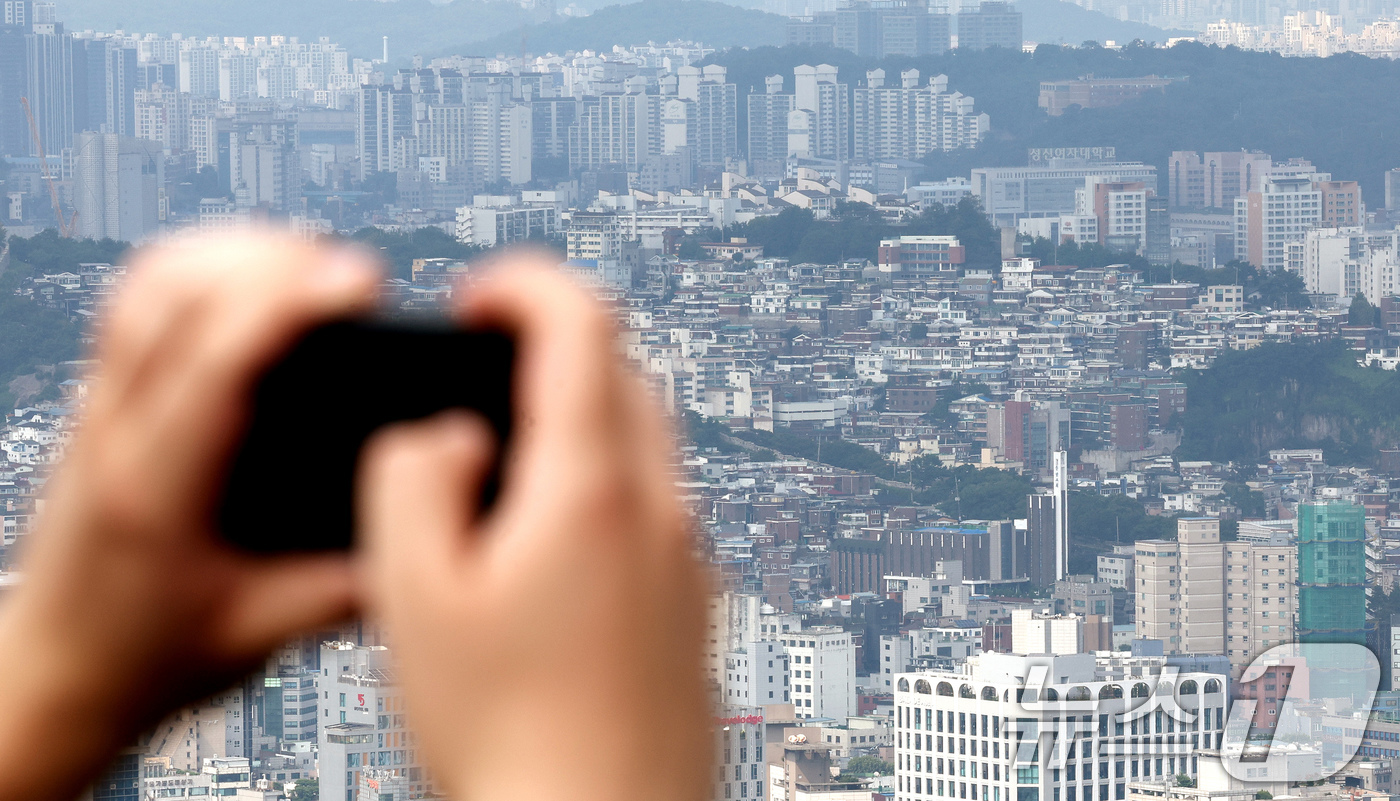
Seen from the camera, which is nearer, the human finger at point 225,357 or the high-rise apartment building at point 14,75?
the human finger at point 225,357

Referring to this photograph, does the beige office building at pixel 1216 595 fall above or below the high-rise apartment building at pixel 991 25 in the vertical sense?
below

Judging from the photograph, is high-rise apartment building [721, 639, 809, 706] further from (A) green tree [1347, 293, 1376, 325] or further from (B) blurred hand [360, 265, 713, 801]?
(B) blurred hand [360, 265, 713, 801]

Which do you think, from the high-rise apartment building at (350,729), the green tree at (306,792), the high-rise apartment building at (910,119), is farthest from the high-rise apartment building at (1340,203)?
the green tree at (306,792)

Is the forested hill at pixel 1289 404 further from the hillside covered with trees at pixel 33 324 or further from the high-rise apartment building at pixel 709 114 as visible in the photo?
the high-rise apartment building at pixel 709 114

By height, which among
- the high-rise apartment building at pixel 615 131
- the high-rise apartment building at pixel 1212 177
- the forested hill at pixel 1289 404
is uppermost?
the high-rise apartment building at pixel 615 131

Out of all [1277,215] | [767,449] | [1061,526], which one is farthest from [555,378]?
[1277,215]

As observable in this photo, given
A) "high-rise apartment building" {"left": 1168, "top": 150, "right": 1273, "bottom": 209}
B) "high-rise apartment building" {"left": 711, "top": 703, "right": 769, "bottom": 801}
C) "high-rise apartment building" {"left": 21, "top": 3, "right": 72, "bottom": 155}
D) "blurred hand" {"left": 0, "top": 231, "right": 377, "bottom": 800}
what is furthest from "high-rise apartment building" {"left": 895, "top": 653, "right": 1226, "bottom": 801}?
"high-rise apartment building" {"left": 21, "top": 3, "right": 72, "bottom": 155}

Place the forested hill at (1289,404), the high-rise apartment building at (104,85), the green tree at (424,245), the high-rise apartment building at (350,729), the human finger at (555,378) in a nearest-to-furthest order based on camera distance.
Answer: the human finger at (555,378) → the high-rise apartment building at (350,729) → the forested hill at (1289,404) → the green tree at (424,245) → the high-rise apartment building at (104,85)

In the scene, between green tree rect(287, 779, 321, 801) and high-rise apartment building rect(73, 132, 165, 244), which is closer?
green tree rect(287, 779, 321, 801)
